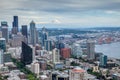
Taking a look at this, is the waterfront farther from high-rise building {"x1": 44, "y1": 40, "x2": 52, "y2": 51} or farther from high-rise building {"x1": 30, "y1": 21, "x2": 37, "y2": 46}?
high-rise building {"x1": 30, "y1": 21, "x2": 37, "y2": 46}

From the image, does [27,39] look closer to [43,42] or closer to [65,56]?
[43,42]

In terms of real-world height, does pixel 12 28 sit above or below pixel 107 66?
above

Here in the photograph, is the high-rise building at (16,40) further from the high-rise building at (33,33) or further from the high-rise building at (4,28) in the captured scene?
the high-rise building at (4,28)

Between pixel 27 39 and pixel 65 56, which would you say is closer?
pixel 65 56

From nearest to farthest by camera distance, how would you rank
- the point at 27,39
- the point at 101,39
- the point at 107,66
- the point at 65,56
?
1. the point at 107,66
2. the point at 65,56
3. the point at 101,39
4. the point at 27,39

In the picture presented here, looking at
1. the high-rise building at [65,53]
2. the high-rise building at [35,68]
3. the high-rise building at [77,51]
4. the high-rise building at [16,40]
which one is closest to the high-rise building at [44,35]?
the high-rise building at [16,40]

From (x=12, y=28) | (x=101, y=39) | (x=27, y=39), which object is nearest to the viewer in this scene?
(x=101, y=39)

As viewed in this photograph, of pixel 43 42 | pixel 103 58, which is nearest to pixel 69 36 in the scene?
pixel 43 42

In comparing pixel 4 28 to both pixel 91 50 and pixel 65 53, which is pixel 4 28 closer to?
pixel 65 53
